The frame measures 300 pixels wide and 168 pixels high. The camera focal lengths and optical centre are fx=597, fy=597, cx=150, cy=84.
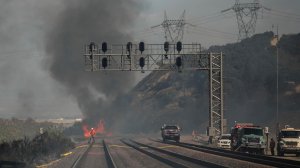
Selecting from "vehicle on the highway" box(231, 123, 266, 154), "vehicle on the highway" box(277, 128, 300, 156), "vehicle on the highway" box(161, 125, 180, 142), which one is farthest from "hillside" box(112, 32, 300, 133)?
"vehicle on the highway" box(277, 128, 300, 156)

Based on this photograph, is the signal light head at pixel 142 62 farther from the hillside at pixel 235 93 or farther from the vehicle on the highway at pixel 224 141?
the hillside at pixel 235 93

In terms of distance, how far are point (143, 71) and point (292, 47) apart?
93796 millimetres

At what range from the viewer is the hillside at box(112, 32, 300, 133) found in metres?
126

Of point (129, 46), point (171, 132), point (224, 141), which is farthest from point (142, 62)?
point (171, 132)

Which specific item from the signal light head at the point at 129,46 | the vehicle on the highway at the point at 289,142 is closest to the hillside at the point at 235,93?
the signal light head at the point at 129,46

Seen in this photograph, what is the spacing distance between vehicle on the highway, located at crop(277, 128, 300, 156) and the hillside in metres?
53.9

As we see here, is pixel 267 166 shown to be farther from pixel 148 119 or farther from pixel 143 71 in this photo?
pixel 148 119

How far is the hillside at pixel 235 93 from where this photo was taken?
12631 cm

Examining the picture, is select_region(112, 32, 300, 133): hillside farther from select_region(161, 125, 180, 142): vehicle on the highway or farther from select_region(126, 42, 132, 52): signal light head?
select_region(126, 42, 132, 52): signal light head

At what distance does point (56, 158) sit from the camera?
164 ft

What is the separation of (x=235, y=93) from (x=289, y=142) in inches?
3478

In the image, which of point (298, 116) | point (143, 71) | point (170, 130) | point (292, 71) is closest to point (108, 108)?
point (292, 71)

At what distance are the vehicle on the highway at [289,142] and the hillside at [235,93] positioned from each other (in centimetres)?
5395

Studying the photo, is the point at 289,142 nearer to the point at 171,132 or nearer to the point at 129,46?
the point at 129,46
